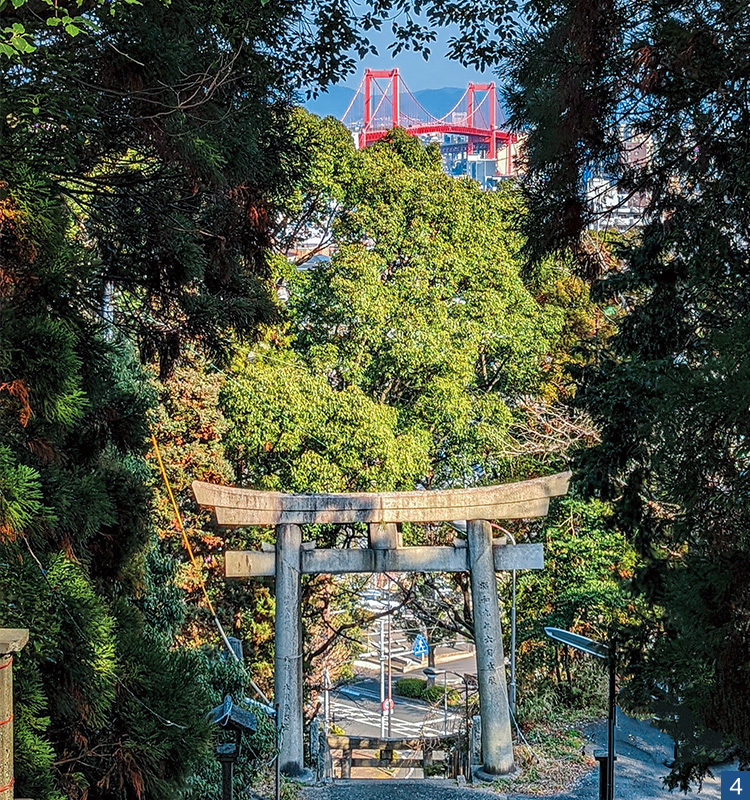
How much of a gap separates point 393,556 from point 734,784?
508 cm

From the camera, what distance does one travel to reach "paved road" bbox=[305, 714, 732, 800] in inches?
309

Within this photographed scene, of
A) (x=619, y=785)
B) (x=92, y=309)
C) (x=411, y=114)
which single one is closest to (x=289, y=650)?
(x=619, y=785)

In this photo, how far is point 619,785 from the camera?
7.96 m

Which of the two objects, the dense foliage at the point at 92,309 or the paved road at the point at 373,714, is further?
the paved road at the point at 373,714

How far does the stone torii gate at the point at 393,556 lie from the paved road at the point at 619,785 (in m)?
0.45

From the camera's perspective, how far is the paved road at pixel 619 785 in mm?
7855

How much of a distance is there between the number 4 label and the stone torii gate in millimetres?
4784

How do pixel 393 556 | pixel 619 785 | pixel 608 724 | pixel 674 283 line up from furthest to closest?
pixel 393 556 → pixel 619 785 → pixel 608 724 → pixel 674 283

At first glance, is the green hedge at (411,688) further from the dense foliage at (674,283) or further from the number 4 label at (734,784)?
the number 4 label at (734,784)

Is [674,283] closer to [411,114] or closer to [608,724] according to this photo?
[608,724]

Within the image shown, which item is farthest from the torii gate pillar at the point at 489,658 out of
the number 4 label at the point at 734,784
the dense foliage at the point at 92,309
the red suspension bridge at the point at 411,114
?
the red suspension bridge at the point at 411,114

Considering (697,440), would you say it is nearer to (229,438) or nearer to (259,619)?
(229,438)

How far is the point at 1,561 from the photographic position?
9.23ft

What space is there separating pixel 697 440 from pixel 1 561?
2.26 m
